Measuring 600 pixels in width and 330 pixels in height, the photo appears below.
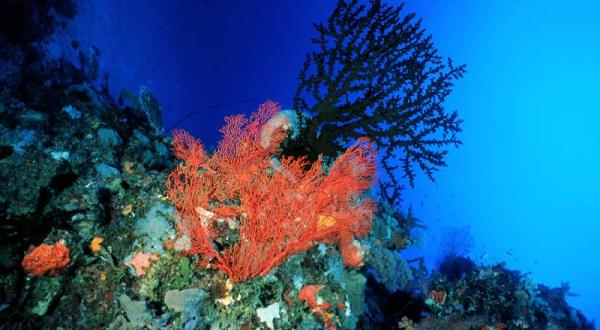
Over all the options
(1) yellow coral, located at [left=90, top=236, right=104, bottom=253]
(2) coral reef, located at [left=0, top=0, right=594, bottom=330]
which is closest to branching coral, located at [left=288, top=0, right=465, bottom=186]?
(2) coral reef, located at [left=0, top=0, right=594, bottom=330]

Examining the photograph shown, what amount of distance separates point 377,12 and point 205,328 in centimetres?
500

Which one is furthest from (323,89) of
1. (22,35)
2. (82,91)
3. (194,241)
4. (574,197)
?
(574,197)

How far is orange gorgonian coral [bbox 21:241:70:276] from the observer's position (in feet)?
12.0

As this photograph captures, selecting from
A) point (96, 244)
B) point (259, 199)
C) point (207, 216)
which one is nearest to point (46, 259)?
point (96, 244)

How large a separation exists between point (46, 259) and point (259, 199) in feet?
8.03

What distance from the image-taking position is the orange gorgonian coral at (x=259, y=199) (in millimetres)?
4121

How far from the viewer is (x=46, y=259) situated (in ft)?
12.1

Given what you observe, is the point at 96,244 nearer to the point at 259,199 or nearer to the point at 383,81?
the point at 259,199

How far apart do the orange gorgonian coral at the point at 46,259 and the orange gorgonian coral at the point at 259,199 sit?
4.12ft

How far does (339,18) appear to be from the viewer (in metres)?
5.33

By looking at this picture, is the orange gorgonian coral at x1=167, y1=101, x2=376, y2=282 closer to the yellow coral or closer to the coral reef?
the coral reef

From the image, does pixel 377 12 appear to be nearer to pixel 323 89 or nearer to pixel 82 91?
pixel 323 89

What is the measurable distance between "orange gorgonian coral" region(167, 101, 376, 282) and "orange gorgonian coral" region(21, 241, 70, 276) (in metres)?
1.26

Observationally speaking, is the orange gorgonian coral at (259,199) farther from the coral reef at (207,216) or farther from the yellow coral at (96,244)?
the yellow coral at (96,244)
